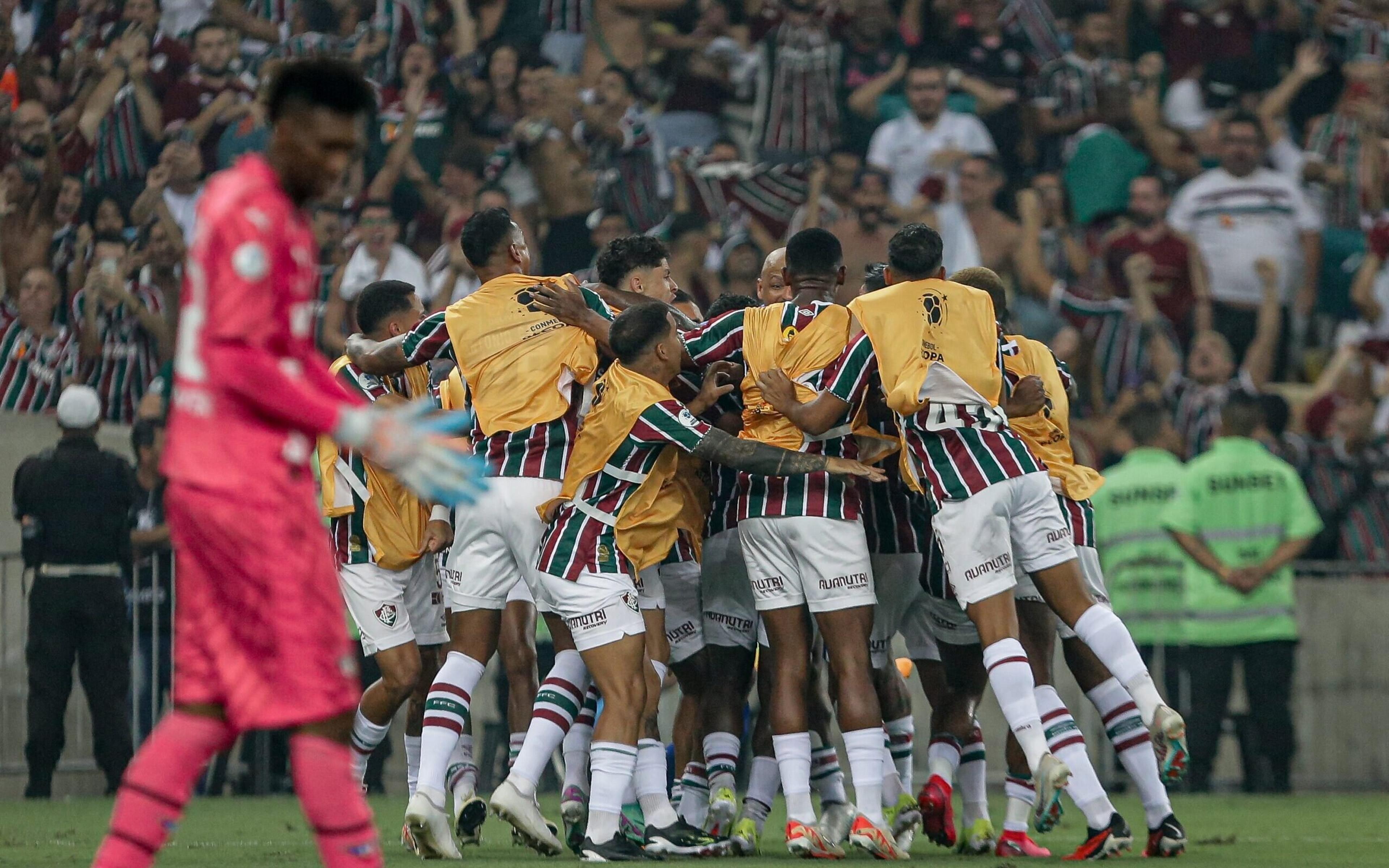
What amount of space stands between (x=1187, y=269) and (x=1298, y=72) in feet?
8.43

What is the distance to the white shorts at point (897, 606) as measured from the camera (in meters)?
8.16

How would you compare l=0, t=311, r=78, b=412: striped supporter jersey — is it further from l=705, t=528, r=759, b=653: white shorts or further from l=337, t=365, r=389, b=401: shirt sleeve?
l=705, t=528, r=759, b=653: white shorts

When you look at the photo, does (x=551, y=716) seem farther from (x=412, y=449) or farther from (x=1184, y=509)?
(x=1184, y=509)

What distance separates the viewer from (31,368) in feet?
43.4

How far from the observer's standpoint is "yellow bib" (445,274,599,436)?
7.61 metres

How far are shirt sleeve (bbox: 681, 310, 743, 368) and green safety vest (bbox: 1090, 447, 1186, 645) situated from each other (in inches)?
208

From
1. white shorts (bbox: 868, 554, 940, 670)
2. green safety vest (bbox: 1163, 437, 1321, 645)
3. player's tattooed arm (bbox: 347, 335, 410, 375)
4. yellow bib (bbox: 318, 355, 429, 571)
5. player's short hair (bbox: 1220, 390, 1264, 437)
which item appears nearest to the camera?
player's tattooed arm (bbox: 347, 335, 410, 375)

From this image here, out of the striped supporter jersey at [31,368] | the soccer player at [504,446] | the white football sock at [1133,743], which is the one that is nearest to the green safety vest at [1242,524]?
the white football sock at [1133,743]

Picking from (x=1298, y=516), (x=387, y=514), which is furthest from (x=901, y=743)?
(x=1298, y=516)

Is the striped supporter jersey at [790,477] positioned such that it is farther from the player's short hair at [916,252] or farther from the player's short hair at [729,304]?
the player's short hair at [916,252]

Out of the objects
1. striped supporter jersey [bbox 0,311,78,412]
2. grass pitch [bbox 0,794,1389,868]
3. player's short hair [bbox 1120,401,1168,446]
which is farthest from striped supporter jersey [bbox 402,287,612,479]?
striped supporter jersey [bbox 0,311,78,412]

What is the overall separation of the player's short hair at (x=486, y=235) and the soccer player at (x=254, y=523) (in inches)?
143

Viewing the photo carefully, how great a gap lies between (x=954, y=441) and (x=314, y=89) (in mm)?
3686

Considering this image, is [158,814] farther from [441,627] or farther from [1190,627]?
[1190,627]
